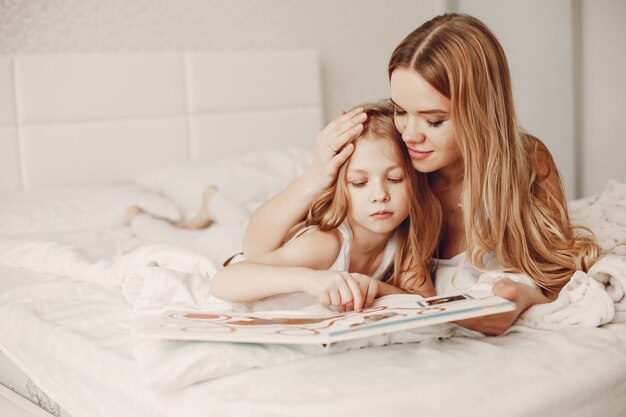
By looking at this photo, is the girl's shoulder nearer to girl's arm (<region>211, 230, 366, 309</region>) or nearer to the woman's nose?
girl's arm (<region>211, 230, 366, 309</region>)

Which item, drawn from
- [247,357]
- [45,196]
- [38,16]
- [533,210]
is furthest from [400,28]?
[247,357]

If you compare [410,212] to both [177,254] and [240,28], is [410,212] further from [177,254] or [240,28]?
[240,28]

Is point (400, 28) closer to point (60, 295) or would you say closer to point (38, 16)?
point (38, 16)

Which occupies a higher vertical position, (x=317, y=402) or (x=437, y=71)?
(x=437, y=71)

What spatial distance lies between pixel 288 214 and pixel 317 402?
2.09 ft

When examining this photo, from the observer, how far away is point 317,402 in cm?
96

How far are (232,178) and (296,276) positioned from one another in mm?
1447

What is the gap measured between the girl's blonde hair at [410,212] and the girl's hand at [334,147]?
0.02 meters

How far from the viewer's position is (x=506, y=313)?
4.12 feet

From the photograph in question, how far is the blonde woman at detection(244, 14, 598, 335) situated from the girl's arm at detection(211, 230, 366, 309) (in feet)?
0.42

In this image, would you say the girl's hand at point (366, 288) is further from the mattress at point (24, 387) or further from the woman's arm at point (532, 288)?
the mattress at point (24, 387)

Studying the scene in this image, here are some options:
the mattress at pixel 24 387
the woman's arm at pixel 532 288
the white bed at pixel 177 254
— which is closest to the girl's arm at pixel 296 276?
the white bed at pixel 177 254

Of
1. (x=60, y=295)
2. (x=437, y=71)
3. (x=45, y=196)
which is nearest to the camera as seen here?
(x=437, y=71)

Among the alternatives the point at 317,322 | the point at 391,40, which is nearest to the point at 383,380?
the point at 317,322
